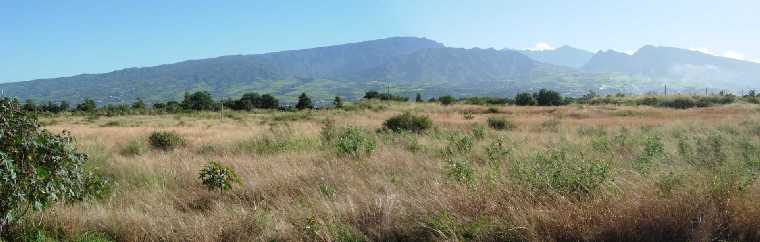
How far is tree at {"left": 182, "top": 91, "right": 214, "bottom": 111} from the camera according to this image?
248 feet

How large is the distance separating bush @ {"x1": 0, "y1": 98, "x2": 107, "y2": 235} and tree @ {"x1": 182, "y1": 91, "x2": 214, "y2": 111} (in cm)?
7385

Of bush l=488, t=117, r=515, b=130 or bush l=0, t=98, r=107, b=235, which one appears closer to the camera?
bush l=0, t=98, r=107, b=235

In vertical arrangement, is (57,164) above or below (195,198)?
above

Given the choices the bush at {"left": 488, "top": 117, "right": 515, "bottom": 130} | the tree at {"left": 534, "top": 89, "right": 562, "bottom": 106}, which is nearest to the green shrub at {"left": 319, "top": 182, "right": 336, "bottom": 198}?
the bush at {"left": 488, "top": 117, "right": 515, "bottom": 130}

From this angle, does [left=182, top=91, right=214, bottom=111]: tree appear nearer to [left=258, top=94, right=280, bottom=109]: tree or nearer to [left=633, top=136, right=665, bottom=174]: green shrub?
[left=258, top=94, right=280, bottom=109]: tree

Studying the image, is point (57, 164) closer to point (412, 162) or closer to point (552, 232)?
point (552, 232)

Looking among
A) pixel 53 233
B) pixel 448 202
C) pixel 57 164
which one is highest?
pixel 57 164

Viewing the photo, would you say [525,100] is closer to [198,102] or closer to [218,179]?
[198,102]

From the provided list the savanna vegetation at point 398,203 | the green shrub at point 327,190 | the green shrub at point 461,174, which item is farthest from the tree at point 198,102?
the green shrub at point 461,174

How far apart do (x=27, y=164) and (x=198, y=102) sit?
3082 inches

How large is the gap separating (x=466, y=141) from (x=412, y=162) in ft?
10.1

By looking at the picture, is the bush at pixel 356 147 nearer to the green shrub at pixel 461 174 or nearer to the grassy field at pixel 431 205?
the grassy field at pixel 431 205

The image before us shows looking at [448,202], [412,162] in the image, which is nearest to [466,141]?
[412,162]

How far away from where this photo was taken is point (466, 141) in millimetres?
11031
